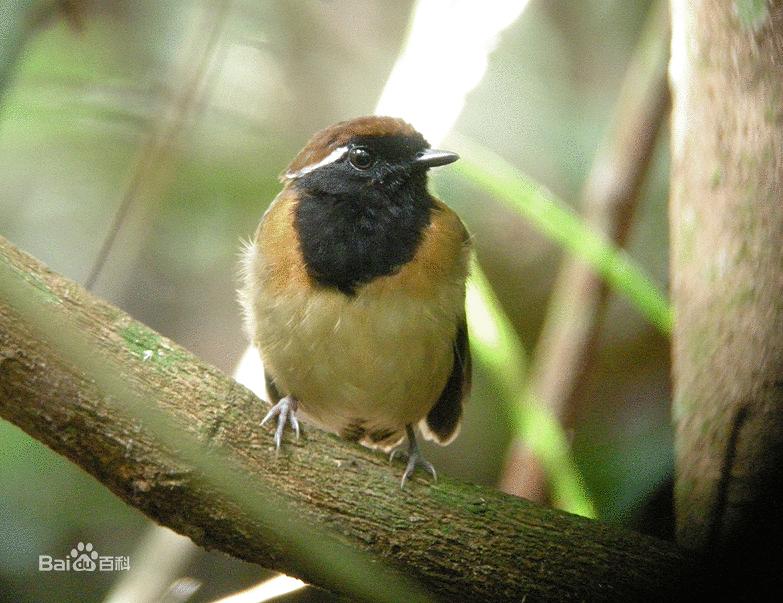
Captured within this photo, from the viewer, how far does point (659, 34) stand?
3803 mm

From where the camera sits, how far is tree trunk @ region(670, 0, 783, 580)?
2330 mm

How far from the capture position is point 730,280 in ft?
8.50

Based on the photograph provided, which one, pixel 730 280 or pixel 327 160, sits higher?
pixel 730 280

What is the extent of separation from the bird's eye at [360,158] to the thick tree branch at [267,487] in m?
0.93

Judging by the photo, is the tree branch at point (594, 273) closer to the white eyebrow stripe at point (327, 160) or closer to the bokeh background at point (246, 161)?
the bokeh background at point (246, 161)

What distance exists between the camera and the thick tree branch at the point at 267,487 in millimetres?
1974

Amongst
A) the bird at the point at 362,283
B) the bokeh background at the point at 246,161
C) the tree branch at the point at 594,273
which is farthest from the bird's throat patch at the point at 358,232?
the bokeh background at the point at 246,161

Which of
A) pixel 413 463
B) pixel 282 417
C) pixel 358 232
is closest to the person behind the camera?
pixel 282 417

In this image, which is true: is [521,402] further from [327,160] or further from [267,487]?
[267,487]

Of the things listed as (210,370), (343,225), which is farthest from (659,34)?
(210,370)

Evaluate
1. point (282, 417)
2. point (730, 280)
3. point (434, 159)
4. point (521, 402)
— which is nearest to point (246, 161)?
point (434, 159)

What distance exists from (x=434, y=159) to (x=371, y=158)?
202 millimetres

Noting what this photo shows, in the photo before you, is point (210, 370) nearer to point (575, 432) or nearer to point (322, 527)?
point (322, 527)

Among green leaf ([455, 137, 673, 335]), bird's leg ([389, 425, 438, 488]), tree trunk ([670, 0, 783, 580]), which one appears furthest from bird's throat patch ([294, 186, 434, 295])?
tree trunk ([670, 0, 783, 580])
